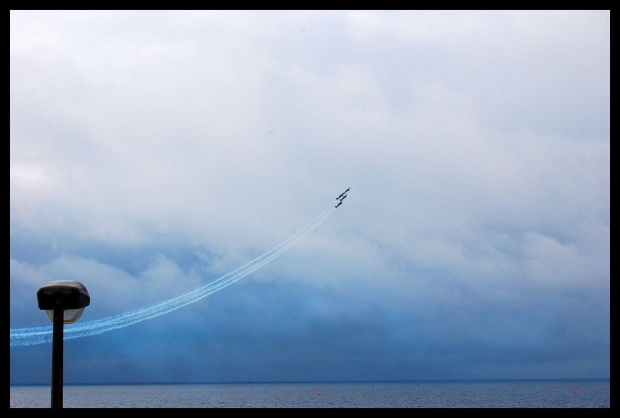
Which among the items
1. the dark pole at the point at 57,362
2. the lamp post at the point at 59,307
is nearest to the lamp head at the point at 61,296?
the lamp post at the point at 59,307

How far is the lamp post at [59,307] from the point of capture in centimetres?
769

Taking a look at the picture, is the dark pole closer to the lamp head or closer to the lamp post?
the lamp post

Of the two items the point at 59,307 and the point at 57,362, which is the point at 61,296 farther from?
the point at 57,362

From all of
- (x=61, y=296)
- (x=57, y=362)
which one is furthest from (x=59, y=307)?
(x=57, y=362)

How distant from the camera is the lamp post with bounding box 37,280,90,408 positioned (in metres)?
7.69

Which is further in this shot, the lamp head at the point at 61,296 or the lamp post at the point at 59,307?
the lamp head at the point at 61,296

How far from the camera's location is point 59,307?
8031 millimetres

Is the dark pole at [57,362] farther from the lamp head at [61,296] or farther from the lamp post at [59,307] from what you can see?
the lamp head at [61,296]

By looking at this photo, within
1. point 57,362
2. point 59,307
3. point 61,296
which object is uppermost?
point 61,296

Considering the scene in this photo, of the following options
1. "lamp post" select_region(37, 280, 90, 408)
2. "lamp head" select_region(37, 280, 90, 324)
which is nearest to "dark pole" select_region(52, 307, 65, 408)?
"lamp post" select_region(37, 280, 90, 408)
